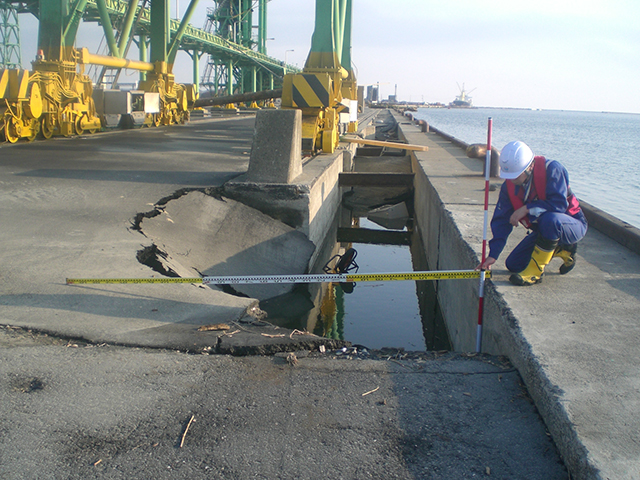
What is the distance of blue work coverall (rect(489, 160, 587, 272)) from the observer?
423cm

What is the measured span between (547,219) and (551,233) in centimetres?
12

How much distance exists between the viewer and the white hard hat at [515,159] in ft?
13.5

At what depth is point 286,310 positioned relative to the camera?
706 cm

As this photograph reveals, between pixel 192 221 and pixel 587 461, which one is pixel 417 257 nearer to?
pixel 192 221

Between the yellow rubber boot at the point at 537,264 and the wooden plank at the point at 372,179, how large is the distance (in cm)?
957

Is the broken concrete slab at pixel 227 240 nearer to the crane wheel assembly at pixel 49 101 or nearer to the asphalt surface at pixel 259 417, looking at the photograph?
the asphalt surface at pixel 259 417

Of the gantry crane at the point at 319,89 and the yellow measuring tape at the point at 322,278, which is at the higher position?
the gantry crane at the point at 319,89

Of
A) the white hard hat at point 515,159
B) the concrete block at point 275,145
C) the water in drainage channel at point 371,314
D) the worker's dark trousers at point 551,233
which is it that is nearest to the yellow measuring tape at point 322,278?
the worker's dark trousers at point 551,233

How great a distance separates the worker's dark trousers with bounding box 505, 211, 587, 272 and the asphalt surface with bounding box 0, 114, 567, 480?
1.13 m

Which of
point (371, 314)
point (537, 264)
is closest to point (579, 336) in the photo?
point (537, 264)

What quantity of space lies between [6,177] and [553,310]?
846cm

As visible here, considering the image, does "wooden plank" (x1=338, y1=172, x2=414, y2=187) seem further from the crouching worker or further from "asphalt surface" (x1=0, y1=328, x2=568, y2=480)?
"asphalt surface" (x1=0, y1=328, x2=568, y2=480)

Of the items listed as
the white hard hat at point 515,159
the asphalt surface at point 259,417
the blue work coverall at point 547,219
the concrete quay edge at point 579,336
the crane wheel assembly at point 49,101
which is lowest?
the asphalt surface at point 259,417

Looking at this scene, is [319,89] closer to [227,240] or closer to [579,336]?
[227,240]
